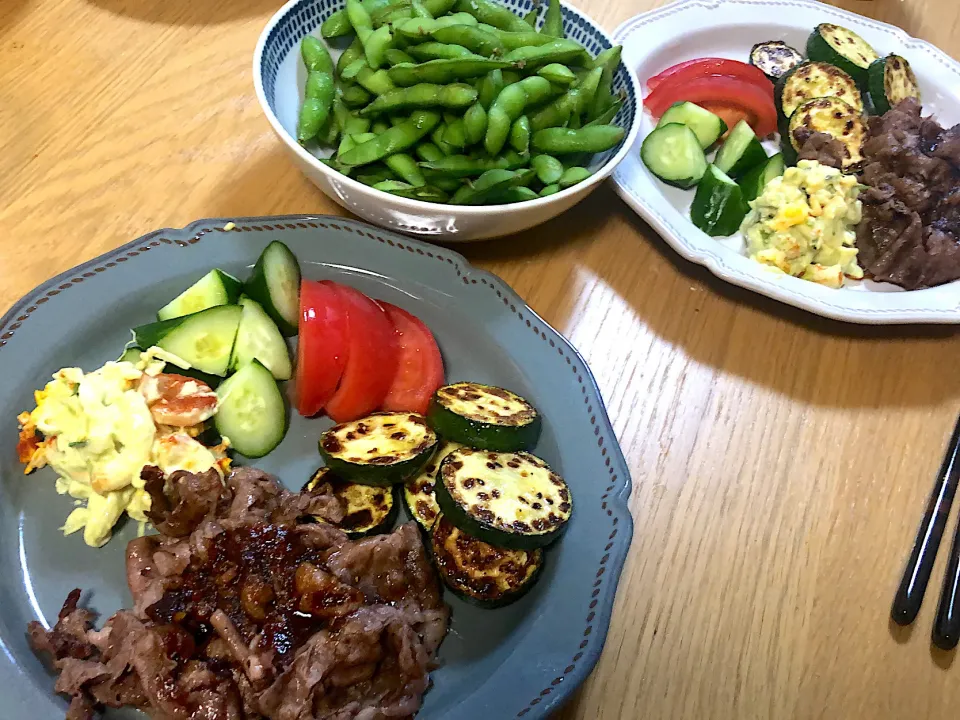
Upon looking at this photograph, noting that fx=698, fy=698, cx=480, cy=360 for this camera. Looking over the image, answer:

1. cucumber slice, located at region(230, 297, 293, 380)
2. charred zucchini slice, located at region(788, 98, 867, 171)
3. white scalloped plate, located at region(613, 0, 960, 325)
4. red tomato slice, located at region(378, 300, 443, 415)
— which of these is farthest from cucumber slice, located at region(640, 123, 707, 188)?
cucumber slice, located at region(230, 297, 293, 380)

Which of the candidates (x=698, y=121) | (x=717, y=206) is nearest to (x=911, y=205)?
(x=717, y=206)

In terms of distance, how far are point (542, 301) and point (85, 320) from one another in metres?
1.27

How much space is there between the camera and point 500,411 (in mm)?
1743

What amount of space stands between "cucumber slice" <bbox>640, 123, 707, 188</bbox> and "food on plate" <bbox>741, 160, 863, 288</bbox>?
0.24 meters

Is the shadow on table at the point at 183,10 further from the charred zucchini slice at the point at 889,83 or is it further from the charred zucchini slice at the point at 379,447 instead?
the charred zucchini slice at the point at 889,83

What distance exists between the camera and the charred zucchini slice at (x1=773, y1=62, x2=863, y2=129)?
100 inches

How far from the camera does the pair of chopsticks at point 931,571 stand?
1651 mm

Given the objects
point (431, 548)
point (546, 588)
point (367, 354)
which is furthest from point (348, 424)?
point (546, 588)

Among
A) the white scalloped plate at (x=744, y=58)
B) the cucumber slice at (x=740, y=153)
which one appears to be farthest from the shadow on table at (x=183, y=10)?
the cucumber slice at (x=740, y=153)

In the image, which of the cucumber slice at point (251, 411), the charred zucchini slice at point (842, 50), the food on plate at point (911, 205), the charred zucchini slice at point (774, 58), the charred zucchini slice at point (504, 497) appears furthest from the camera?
the charred zucchini slice at point (774, 58)

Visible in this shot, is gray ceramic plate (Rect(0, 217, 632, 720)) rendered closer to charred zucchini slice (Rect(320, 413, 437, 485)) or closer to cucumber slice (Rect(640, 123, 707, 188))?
charred zucchini slice (Rect(320, 413, 437, 485))

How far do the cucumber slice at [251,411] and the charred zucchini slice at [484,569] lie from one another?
539mm

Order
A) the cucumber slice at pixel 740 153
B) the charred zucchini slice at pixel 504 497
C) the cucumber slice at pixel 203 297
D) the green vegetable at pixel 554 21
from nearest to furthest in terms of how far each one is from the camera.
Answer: the charred zucchini slice at pixel 504 497 < the cucumber slice at pixel 203 297 < the green vegetable at pixel 554 21 < the cucumber slice at pixel 740 153

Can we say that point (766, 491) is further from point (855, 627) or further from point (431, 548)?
point (431, 548)
